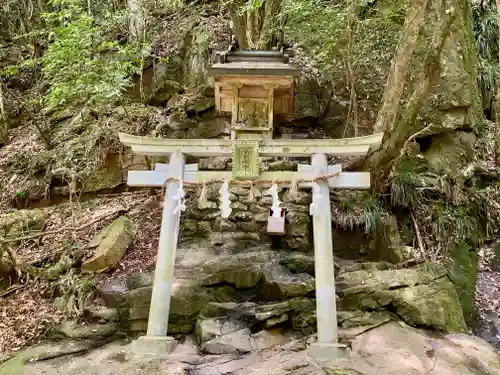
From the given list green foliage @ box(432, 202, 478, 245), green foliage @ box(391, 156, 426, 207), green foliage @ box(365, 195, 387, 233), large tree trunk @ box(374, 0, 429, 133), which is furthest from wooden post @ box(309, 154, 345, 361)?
green foliage @ box(432, 202, 478, 245)

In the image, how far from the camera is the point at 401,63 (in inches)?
250

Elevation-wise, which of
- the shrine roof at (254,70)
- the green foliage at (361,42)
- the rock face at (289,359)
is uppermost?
the green foliage at (361,42)

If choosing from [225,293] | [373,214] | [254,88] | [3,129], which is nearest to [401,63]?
[254,88]

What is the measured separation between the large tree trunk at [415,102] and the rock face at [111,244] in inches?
156

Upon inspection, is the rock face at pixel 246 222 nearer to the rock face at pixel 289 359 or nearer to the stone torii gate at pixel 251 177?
the stone torii gate at pixel 251 177

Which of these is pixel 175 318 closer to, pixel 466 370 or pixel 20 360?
pixel 20 360

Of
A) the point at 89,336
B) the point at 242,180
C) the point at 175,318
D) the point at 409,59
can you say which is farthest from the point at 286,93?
the point at 89,336

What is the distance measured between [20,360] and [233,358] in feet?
8.01

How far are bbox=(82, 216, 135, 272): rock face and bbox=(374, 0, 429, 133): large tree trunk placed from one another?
4.24m

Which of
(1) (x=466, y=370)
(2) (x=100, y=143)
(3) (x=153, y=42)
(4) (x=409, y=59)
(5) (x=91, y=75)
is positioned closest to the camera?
(1) (x=466, y=370)

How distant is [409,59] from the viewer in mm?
6293

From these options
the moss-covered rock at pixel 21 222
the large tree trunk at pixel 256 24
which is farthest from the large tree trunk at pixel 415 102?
the moss-covered rock at pixel 21 222

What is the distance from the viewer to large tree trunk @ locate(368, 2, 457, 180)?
19.8 feet

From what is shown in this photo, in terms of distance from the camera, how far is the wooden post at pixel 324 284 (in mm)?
4426
